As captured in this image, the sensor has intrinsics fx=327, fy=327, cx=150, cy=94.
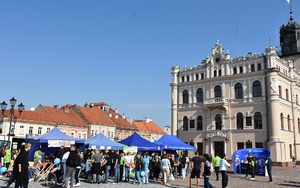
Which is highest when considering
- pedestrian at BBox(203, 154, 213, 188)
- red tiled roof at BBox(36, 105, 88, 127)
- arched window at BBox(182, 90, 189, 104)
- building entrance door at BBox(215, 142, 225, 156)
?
arched window at BBox(182, 90, 189, 104)

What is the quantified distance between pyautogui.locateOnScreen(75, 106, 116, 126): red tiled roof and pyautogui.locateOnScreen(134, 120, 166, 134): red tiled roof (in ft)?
41.9

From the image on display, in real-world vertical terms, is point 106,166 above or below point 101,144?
below

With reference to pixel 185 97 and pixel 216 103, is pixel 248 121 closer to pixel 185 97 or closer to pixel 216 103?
pixel 216 103

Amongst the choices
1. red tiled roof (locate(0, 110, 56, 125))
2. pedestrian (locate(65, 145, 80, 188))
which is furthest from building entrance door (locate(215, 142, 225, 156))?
pedestrian (locate(65, 145, 80, 188))

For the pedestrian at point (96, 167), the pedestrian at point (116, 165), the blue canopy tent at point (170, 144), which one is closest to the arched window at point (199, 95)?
the blue canopy tent at point (170, 144)

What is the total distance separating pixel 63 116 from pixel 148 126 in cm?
2820

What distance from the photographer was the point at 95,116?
62.8 m

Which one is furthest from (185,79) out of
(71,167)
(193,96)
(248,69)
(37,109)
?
(71,167)

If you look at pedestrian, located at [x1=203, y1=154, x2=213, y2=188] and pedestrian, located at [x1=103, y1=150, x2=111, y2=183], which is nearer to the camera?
pedestrian, located at [x1=203, y1=154, x2=213, y2=188]

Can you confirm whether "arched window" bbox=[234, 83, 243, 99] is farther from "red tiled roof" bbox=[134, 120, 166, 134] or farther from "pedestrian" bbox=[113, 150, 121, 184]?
"red tiled roof" bbox=[134, 120, 166, 134]

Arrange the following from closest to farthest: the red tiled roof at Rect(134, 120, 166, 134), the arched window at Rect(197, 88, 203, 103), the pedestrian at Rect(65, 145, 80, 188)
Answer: the pedestrian at Rect(65, 145, 80, 188), the arched window at Rect(197, 88, 203, 103), the red tiled roof at Rect(134, 120, 166, 134)

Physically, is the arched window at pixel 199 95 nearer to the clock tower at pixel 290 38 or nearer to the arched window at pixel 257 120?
the arched window at pixel 257 120

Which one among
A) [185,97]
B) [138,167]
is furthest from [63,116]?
[138,167]

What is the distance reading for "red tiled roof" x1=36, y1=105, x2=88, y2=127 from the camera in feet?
182
